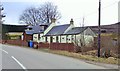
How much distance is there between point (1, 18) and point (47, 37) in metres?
36.2

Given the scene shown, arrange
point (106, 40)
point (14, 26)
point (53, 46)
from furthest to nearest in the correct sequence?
point (14, 26), point (53, 46), point (106, 40)

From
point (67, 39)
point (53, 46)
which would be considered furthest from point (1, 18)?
point (53, 46)

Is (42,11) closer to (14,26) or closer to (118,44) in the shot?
(14,26)

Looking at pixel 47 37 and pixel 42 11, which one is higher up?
pixel 42 11

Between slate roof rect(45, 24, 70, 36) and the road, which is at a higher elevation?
slate roof rect(45, 24, 70, 36)

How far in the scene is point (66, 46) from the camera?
43.4 meters

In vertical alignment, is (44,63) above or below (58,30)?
below

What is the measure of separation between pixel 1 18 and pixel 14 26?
130ft

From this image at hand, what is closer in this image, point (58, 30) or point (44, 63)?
point (44, 63)

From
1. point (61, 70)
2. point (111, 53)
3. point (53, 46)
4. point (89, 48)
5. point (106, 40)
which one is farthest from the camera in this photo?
point (53, 46)

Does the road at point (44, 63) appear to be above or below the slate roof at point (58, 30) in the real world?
below

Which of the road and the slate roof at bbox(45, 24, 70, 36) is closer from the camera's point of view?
the road

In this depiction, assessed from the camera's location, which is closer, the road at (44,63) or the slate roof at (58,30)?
the road at (44,63)

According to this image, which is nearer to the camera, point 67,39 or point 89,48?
point 89,48
